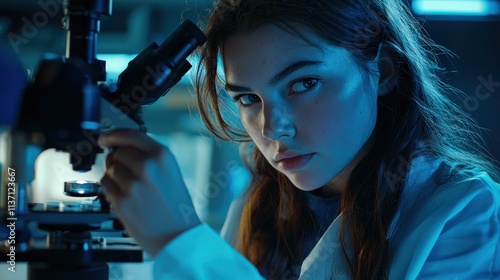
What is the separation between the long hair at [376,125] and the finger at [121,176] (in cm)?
45

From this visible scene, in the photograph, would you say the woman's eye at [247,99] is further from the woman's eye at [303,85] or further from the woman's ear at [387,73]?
the woman's ear at [387,73]

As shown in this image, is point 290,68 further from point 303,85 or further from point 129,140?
point 129,140

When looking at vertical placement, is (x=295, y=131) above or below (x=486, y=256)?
above

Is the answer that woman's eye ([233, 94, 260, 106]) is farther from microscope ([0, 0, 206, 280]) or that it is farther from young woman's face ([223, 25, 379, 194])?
microscope ([0, 0, 206, 280])

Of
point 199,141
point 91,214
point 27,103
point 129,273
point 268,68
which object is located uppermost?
point 199,141

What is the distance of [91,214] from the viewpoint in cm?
74

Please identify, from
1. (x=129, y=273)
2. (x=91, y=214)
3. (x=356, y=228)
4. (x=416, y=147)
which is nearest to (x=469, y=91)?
(x=416, y=147)

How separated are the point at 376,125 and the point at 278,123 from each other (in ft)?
0.94

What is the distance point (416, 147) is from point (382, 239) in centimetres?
23

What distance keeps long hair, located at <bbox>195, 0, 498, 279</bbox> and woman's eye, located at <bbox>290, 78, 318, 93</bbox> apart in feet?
0.27

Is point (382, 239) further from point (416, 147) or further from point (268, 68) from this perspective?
point (268, 68)

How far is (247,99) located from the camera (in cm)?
107

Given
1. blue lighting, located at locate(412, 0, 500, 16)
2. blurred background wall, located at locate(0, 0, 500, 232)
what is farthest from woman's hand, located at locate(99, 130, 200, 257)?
blue lighting, located at locate(412, 0, 500, 16)

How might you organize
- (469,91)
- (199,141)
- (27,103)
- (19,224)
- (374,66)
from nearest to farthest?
(27,103) → (19,224) → (374,66) → (469,91) → (199,141)
